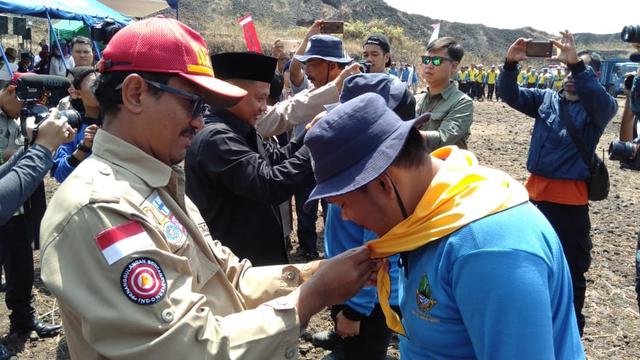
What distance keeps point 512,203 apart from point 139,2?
1952 cm

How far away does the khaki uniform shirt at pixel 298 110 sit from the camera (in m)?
3.55

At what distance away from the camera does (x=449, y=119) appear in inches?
167

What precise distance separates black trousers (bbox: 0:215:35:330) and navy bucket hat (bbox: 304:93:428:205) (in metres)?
3.57

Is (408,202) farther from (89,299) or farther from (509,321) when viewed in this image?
(89,299)

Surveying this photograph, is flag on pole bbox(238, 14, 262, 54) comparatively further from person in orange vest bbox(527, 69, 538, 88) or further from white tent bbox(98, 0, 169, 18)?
person in orange vest bbox(527, 69, 538, 88)

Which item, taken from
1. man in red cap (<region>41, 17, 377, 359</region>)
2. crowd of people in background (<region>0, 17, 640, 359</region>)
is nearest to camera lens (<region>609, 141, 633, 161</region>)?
crowd of people in background (<region>0, 17, 640, 359</region>)

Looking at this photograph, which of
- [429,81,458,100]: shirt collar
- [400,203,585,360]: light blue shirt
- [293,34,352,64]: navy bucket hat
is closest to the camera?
[400,203,585,360]: light blue shirt

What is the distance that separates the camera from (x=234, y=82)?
9.61 feet

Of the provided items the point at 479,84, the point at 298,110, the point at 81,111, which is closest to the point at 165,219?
the point at 298,110

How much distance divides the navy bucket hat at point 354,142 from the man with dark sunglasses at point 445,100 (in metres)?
2.69

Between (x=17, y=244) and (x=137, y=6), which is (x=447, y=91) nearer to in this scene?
(x=17, y=244)

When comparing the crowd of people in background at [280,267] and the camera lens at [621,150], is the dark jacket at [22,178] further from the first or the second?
the camera lens at [621,150]

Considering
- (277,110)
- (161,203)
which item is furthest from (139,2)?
(161,203)

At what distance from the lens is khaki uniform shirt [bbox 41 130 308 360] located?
1312mm
